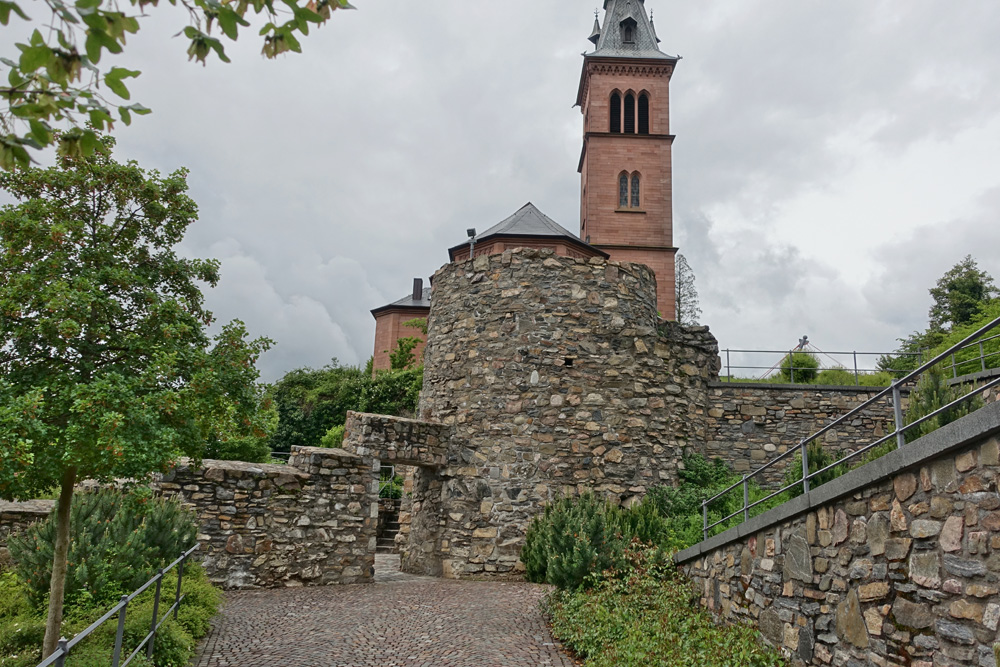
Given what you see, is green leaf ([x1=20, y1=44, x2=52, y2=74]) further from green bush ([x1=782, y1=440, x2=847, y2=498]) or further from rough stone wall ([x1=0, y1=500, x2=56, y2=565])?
green bush ([x1=782, y1=440, x2=847, y2=498])

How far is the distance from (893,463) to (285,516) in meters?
7.94

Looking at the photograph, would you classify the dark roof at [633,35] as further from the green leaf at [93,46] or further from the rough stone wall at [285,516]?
the green leaf at [93,46]

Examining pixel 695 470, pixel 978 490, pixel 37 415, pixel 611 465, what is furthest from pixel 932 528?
pixel 695 470

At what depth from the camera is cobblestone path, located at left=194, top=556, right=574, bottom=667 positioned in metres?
6.25

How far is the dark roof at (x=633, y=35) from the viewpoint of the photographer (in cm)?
3803

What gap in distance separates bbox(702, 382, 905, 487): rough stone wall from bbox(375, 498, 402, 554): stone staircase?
772 centimetres

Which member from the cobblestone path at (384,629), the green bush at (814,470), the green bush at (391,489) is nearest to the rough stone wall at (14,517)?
the cobblestone path at (384,629)

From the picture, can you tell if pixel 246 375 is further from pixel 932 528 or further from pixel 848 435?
pixel 848 435

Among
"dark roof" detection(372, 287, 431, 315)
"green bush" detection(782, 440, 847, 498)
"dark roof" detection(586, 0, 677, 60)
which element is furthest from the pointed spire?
"green bush" detection(782, 440, 847, 498)

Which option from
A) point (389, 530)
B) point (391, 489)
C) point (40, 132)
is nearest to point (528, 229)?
point (391, 489)

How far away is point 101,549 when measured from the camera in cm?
671

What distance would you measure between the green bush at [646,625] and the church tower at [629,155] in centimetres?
2533

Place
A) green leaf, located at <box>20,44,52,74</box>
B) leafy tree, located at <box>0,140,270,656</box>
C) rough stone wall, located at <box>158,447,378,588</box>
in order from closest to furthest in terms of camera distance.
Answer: green leaf, located at <box>20,44,52,74</box>
leafy tree, located at <box>0,140,270,656</box>
rough stone wall, located at <box>158,447,378,588</box>

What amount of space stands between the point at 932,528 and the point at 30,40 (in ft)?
18.0
